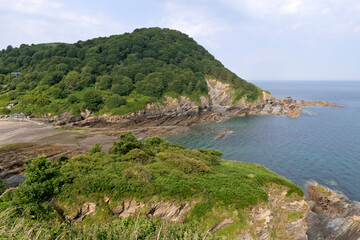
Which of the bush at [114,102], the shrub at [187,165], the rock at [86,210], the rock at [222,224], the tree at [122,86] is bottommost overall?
the rock at [222,224]

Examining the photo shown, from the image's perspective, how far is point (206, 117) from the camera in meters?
76.3

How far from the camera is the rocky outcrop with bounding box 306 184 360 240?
19953 mm

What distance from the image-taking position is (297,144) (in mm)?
49062

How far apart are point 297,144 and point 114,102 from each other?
2368 inches

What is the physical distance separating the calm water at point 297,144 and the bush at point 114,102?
27237mm

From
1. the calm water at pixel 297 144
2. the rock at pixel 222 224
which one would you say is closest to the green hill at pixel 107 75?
the calm water at pixel 297 144

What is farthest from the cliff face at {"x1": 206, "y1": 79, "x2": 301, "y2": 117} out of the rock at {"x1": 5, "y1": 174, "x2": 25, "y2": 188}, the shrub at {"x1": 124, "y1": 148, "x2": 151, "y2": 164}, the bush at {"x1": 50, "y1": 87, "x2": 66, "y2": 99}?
the rock at {"x1": 5, "y1": 174, "x2": 25, "y2": 188}

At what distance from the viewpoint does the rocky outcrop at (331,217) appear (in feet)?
65.5

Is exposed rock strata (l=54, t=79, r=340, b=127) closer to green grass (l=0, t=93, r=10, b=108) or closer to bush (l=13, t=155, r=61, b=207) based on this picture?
green grass (l=0, t=93, r=10, b=108)

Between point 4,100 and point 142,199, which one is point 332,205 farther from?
point 4,100

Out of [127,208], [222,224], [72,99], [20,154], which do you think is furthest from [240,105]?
[20,154]

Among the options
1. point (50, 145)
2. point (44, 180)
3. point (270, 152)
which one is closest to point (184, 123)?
point (270, 152)

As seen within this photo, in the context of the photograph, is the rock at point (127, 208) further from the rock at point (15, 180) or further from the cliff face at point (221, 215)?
the rock at point (15, 180)

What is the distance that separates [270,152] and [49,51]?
11328 cm
